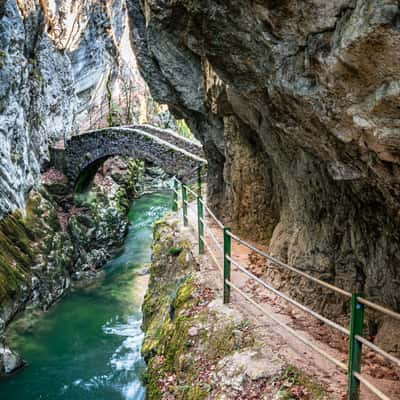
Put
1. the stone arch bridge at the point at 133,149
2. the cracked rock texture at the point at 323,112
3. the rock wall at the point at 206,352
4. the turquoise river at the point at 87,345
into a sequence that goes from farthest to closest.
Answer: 1. the stone arch bridge at the point at 133,149
2. the turquoise river at the point at 87,345
3. the rock wall at the point at 206,352
4. the cracked rock texture at the point at 323,112

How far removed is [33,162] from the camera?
16266 mm

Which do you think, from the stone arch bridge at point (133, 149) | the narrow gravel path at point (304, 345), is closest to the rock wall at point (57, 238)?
the stone arch bridge at point (133, 149)

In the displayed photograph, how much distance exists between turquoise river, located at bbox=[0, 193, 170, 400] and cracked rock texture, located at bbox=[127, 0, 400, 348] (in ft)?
17.6

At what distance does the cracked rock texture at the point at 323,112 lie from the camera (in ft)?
9.41

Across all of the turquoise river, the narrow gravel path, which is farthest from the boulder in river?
the narrow gravel path

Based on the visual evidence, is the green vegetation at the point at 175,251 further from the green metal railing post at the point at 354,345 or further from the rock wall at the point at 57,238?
the green metal railing post at the point at 354,345

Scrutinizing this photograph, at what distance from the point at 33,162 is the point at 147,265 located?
6251mm

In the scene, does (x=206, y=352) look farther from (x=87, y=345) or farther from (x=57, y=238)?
(x=57, y=238)

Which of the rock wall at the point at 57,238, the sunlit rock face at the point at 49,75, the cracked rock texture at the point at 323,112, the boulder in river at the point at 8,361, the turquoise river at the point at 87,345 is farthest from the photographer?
the sunlit rock face at the point at 49,75

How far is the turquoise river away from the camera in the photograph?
9.04 m

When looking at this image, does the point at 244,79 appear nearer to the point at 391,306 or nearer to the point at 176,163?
the point at 391,306

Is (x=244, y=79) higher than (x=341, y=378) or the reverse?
higher

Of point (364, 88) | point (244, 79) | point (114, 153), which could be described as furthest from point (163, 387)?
point (114, 153)

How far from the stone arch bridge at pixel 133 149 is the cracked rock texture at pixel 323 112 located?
916cm
